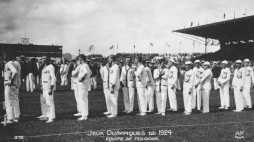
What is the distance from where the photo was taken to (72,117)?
27.8ft

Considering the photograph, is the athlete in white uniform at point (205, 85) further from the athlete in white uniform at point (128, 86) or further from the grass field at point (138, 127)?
the athlete in white uniform at point (128, 86)

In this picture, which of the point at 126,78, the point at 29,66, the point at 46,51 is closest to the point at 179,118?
the point at 126,78

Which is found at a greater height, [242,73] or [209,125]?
[242,73]

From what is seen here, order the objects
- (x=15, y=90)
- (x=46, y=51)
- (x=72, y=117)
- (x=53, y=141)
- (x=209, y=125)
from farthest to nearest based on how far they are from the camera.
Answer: (x=46, y=51), (x=72, y=117), (x=15, y=90), (x=209, y=125), (x=53, y=141)

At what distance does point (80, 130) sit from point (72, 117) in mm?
1851

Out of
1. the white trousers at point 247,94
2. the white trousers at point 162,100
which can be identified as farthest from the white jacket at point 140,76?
the white trousers at point 247,94

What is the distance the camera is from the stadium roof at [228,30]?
32.9 metres

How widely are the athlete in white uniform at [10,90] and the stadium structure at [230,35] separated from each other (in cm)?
3016

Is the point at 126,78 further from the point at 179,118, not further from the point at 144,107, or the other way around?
the point at 179,118

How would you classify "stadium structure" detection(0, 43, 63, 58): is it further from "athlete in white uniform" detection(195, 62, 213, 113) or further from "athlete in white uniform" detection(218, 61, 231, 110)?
"athlete in white uniform" detection(195, 62, 213, 113)

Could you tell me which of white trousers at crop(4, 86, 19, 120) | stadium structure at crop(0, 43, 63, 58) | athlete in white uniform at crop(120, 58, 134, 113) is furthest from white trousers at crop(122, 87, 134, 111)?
stadium structure at crop(0, 43, 63, 58)

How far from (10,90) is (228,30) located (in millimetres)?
36226

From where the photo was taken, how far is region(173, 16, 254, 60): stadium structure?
112ft

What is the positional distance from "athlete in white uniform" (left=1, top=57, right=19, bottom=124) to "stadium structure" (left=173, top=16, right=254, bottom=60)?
30.2 m
